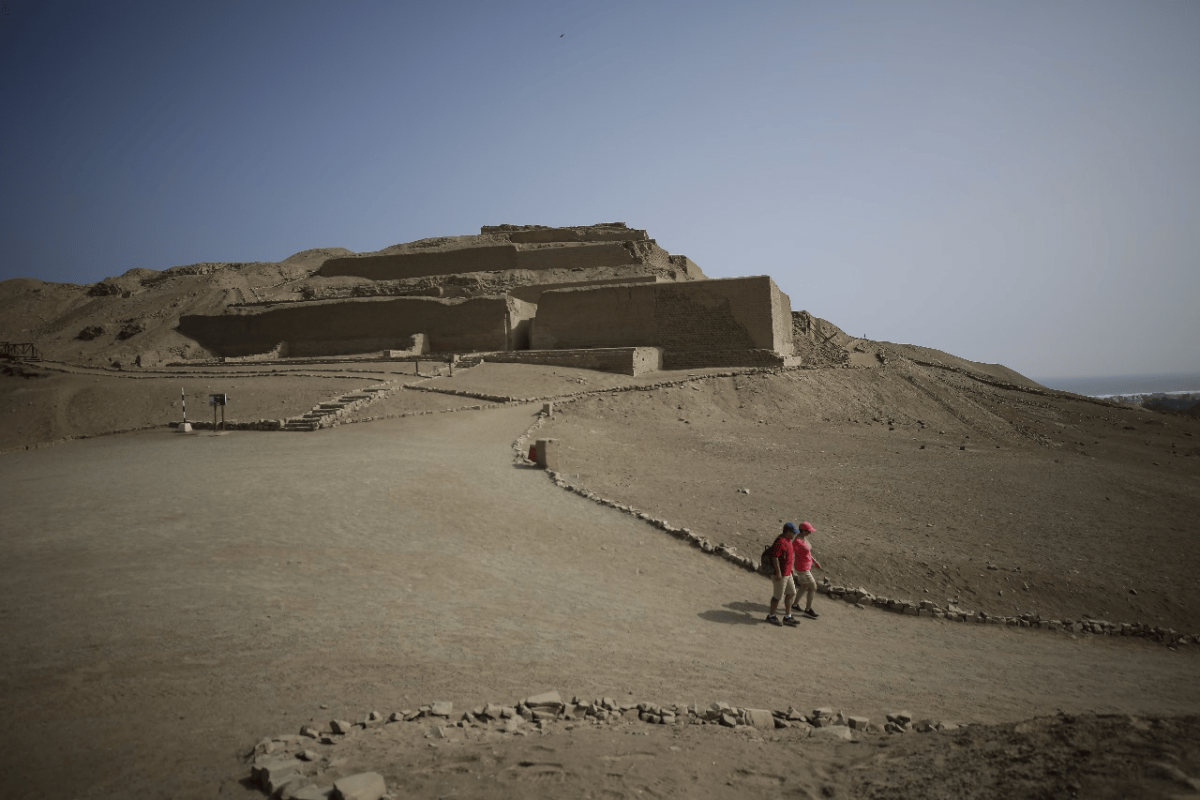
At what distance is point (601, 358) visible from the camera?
69.9 ft

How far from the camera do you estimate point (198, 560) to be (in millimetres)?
5844

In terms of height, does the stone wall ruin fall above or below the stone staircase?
above

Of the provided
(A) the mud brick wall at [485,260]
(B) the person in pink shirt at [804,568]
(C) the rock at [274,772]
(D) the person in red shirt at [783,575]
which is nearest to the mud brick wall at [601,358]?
(A) the mud brick wall at [485,260]

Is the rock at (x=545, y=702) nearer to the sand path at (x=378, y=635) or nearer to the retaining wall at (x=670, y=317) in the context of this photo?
the sand path at (x=378, y=635)

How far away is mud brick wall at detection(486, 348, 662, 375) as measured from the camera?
20.9 m

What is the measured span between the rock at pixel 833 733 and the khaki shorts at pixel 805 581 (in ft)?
8.24

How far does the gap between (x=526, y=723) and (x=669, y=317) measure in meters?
21.5

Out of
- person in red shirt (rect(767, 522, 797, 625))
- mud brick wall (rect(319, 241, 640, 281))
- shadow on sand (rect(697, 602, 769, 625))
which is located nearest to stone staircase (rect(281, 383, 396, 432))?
shadow on sand (rect(697, 602, 769, 625))

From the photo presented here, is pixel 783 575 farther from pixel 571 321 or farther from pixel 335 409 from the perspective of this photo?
pixel 571 321

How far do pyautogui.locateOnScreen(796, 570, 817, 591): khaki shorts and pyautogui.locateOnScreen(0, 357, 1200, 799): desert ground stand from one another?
359 mm

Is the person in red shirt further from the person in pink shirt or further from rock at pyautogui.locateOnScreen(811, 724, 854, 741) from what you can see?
rock at pyautogui.locateOnScreen(811, 724, 854, 741)

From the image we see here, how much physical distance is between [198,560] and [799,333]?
2780 cm

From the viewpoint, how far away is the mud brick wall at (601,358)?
20938 mm

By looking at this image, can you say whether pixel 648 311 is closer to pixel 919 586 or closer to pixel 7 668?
pixel 919 586
